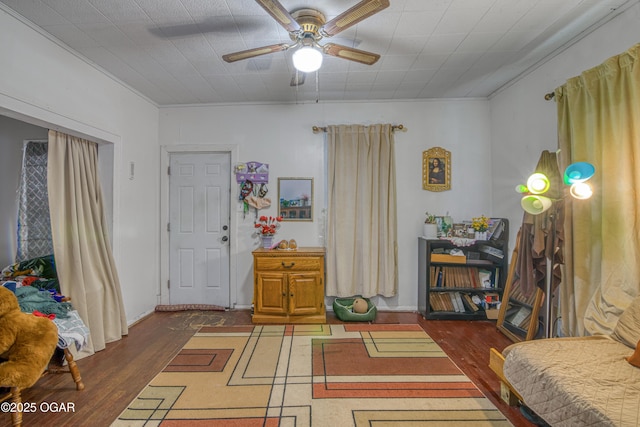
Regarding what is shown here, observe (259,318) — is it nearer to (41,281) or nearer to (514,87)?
(41,281)

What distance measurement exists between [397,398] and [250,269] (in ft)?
7.67

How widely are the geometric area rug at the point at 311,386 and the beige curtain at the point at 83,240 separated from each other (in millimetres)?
822

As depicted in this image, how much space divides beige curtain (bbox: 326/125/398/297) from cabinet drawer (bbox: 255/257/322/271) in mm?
357

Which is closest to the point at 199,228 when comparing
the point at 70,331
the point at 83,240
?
the point at 83,240

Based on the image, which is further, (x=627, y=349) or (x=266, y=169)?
(x=266, y=169)

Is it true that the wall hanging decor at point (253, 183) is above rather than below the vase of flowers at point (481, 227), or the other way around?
above

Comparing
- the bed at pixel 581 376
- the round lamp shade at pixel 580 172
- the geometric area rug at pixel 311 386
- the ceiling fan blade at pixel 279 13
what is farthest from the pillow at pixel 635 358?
the ceiling fan blade at pixel 279 13

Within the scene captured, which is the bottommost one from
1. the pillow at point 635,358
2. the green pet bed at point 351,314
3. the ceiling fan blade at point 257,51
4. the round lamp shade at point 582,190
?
the green pet bed at point 351,314

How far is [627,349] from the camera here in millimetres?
1667

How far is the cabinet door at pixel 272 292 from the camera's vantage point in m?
3.27

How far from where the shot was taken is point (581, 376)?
144 cm

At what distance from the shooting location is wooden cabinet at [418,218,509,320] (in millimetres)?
3324

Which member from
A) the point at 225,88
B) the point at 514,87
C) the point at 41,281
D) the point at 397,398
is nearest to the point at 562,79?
the point at 514,87

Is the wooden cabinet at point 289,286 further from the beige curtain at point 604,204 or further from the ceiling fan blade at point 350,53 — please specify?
the beige curtain at point 604,204
